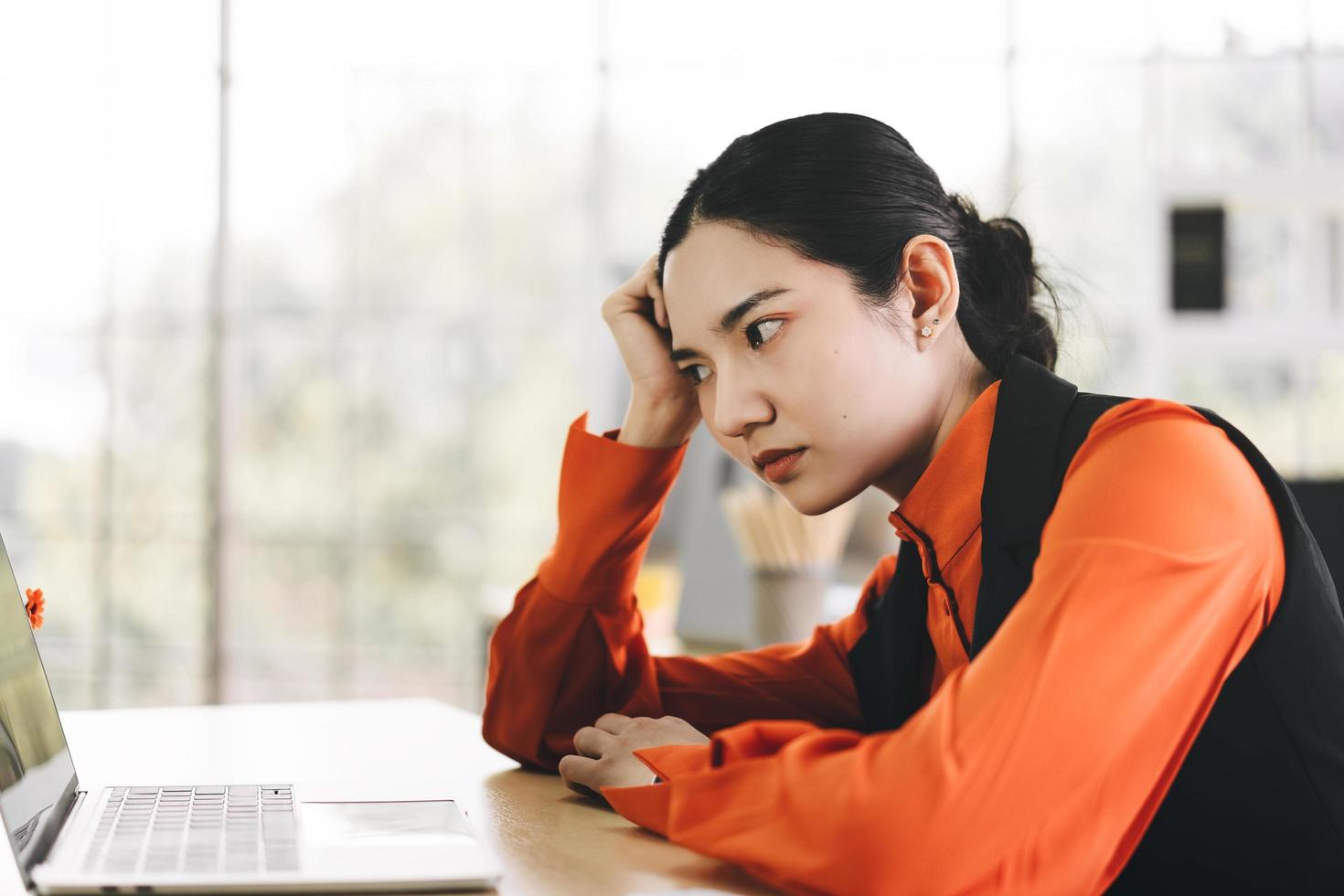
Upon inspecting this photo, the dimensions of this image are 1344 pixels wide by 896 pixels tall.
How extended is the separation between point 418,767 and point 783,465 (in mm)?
461

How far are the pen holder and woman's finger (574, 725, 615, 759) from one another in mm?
1042

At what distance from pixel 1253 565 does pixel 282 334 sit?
4.39m

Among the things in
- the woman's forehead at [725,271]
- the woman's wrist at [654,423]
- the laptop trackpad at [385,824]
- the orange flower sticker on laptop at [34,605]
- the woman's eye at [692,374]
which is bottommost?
the laptop trackpad at [385,824]

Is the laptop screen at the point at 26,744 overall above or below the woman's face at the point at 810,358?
below

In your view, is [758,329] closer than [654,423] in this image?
Yes

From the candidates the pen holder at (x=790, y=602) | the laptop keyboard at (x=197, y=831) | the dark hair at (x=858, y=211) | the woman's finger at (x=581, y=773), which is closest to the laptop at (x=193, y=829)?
the laptop keyboard at (x=197, y=831)

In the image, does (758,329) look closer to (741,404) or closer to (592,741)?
(741,404)

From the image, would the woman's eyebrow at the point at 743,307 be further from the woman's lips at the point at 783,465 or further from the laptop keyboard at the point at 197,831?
the laptop keyboard at the point at 197,831

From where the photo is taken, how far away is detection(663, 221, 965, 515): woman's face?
1072mm

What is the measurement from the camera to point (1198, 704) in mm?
817

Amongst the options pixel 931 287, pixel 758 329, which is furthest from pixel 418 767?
pixel 931 287

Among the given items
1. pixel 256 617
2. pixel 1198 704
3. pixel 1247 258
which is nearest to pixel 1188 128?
pixel 1247 258

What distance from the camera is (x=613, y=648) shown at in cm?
137

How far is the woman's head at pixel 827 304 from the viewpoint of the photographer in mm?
1077
